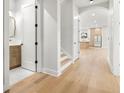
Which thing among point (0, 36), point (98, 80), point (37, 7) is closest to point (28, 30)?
point (37, 7)

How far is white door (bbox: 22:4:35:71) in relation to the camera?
386cm

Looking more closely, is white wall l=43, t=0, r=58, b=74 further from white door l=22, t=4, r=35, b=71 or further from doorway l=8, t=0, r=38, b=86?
white door l=22, t=4, r=35, b=71

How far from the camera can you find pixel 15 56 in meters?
4.12

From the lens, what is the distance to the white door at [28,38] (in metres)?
3.86

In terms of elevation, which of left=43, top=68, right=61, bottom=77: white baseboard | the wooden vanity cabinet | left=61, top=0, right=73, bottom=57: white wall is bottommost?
left=43, top=68, right=61, bottom=77: white baseboard

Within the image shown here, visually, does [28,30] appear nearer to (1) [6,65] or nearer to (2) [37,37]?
(2) [37,37]

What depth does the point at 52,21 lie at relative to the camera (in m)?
3.45

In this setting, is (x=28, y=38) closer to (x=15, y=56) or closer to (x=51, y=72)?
(x=15, y=56)

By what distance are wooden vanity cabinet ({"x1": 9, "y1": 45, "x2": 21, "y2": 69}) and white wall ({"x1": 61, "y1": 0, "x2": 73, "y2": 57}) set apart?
85.7 inches

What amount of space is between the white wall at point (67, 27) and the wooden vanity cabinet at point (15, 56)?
2178 millimetres

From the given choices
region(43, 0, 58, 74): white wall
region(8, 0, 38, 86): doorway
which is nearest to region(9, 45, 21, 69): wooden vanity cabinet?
region(8, 0, 38, 86): doorway

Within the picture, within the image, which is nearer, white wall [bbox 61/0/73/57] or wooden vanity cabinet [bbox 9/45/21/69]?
wooden vanity cabinet [bbox 9/45/21/69]

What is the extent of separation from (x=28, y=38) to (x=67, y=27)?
2.07 metres
